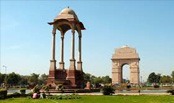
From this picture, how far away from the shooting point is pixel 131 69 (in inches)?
3836

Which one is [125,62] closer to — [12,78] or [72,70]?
[12,78]

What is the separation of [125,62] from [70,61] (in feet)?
182

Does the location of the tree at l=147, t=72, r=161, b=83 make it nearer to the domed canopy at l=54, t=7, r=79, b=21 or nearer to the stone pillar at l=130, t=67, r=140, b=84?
the stone pillar at l=130, t=67, r=140, b=84

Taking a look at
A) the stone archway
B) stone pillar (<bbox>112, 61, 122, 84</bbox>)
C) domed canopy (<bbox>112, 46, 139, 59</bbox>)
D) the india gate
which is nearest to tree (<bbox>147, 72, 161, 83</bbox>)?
stone pillar (<bbox>112, 61, 122, 84</bbox>)

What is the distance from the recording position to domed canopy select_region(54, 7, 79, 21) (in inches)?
1844

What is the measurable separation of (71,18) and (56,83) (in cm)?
985

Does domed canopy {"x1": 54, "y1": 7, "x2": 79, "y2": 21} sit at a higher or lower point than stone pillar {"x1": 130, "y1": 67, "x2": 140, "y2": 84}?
higher

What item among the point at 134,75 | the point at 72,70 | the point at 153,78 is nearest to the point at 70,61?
the point at 72,70

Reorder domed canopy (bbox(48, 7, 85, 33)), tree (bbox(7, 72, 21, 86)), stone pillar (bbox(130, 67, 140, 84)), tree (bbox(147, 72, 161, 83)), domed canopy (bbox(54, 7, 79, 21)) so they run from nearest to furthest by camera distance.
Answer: domed canopy (bbox(48, 7, 85, 33)) < domed canopy (bbox(54, 7, 79, 21)) < stone pillar (bbox(130, 67, 140, 84)) < tree (bbox(7, 72, 21, 86)) < tree (bbox(147, 72, 161, 83))

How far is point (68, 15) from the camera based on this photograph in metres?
47.3

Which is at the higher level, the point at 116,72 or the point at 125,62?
the point at 125,62

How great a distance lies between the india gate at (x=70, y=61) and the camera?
44850 millimetres

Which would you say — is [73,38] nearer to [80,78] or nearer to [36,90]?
[80,78]

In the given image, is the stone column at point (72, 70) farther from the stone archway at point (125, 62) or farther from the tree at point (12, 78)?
the tree at point (12, 78)
